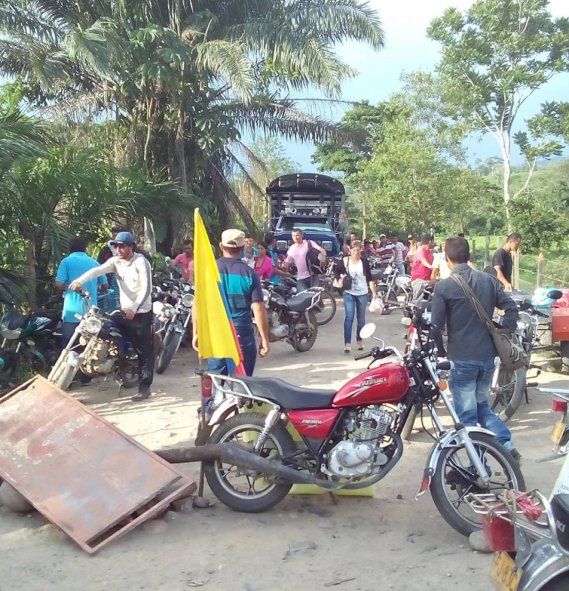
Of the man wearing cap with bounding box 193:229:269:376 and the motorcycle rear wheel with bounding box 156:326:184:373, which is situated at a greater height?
the man wearing cap with bounding box 193:229:269:376

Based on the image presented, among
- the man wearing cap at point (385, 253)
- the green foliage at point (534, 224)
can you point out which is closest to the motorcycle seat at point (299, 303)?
the man wearing cap at point (385, 253)

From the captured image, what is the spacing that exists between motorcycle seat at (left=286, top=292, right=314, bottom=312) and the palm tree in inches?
209

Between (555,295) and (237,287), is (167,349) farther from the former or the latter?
(555,295)

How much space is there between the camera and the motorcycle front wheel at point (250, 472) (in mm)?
4301

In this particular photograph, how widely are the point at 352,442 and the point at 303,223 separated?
14315mm

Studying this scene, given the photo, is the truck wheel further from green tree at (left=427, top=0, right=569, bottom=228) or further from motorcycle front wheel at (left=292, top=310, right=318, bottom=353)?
green tree at (left=427, top=0, right=569, bottom=228)

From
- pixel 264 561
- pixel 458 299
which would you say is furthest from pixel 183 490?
pixel 458 299

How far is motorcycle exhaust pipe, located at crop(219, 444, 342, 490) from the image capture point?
13.6 feet

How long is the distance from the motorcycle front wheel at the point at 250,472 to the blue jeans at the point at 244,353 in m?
1.16

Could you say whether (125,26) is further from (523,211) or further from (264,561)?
(264,561)

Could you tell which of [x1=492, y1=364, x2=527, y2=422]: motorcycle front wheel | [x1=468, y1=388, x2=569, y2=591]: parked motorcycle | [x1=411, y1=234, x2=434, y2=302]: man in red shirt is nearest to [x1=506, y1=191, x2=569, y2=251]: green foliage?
[x1=411, y1=234, x2=434, y2=302]: man in red shirt

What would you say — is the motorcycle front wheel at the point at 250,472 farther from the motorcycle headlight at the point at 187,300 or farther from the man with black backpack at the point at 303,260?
the man with black backpack at the point at 303,260

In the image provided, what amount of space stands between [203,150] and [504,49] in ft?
46.3

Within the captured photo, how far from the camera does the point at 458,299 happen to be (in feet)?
15.5
